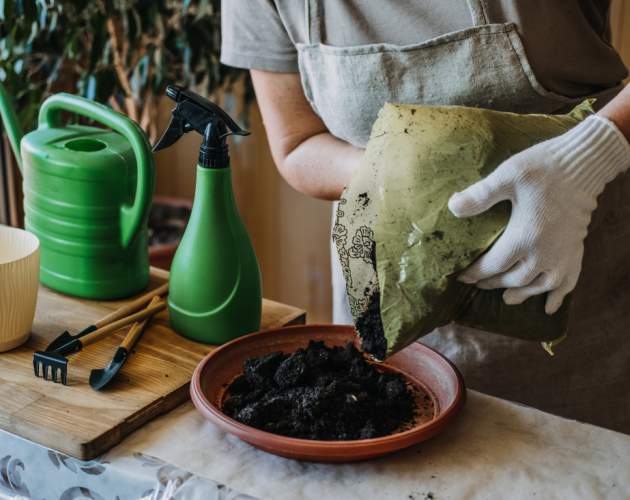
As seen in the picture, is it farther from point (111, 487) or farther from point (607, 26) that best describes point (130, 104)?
point (111, 487)

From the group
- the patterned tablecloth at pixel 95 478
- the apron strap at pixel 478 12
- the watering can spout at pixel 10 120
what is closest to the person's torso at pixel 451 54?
the apron strap at pixel 478 12

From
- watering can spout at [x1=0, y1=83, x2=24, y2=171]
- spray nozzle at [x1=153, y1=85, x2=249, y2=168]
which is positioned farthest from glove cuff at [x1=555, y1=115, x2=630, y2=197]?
watering can spout at [x1=0, y1=83, x2=24, y2=171]

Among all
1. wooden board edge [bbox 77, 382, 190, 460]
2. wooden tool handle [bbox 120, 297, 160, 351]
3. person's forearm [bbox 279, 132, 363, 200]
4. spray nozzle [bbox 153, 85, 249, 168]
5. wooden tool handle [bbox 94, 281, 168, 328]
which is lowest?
wooden board edge [bbox 77, 382, 190, 460]

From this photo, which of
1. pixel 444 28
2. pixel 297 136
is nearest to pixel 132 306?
pixel 297 136

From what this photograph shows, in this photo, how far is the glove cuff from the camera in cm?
85

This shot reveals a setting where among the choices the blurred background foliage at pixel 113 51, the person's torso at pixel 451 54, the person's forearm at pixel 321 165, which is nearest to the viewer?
the person's torso at pixel 451 54

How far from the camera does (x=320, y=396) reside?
0.90 m

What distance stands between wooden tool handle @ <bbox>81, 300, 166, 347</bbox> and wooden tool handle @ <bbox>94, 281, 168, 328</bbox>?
2 cm

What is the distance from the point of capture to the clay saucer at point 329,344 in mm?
826

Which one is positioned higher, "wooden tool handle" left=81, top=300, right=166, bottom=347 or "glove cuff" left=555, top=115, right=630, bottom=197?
"glove cuff" left=555, top=115, right=630, bottom=197

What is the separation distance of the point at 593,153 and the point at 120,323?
0.66 meters

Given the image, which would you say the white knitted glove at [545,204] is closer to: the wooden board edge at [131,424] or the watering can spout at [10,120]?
the wooden board edge at [131,424]

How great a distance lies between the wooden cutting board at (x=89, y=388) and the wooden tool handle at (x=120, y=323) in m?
0.02

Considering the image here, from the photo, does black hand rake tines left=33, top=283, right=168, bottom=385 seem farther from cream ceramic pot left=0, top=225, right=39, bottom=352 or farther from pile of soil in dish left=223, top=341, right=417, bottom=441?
pile of soil in dish left=223, top=341, right=417, bottom=441
